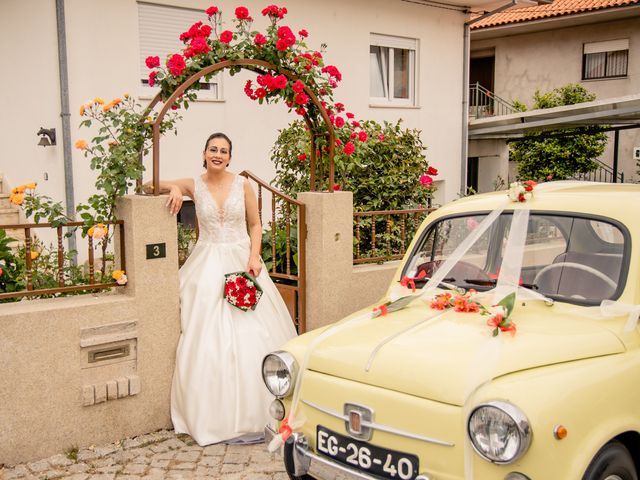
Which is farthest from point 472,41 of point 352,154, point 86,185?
point 352,154

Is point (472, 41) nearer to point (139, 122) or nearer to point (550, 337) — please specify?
point (139, 122)

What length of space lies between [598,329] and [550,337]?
304 millimetres

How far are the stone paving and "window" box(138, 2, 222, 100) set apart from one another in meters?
7.15

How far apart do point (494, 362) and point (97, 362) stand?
301 cm

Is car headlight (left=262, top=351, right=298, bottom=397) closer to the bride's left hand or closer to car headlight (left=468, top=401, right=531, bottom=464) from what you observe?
car headlight (left=468, top=401, right=531, bottom=464)

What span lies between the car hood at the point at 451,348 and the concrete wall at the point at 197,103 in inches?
306

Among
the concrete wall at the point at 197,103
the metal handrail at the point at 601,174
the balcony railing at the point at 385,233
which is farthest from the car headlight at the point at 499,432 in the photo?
the metal handrail at the point at 601,174

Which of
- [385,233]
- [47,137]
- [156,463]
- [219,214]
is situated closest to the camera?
[156,463]

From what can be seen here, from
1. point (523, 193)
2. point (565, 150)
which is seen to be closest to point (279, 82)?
point (523, 193)

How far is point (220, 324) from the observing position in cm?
520

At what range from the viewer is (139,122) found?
5172 millimetres

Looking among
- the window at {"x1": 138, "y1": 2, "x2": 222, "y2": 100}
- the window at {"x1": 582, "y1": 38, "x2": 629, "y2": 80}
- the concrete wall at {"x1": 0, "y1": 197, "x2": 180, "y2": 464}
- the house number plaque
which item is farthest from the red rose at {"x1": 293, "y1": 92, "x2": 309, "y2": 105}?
the window at {"x1": 582, "y1": 38, "x2": 629, "y2": 80}

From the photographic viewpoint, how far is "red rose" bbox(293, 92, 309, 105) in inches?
227

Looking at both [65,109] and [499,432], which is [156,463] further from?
[65,109]
